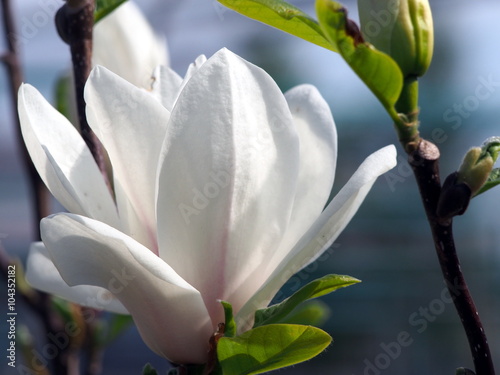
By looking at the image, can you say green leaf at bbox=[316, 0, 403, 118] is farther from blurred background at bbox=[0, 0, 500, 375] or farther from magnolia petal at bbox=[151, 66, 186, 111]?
blurred background at bbox=[0, 0, 500, 375]

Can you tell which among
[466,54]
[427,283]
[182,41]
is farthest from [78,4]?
[466,54]

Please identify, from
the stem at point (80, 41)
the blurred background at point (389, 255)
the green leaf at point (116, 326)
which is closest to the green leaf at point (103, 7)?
the stem at point (80, 41)

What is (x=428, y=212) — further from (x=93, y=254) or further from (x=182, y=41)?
(x=182, y=41)

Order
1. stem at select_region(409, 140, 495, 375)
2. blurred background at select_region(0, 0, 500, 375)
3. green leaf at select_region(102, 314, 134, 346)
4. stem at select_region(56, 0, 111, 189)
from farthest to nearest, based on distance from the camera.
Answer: blurred background at select_region(0, 0, 500, 375), green leaf at select_region(102, 314, 134, 346), stem at select_region(56, 0, 111, 189), stem at select_region(409, 140, 495, 375)

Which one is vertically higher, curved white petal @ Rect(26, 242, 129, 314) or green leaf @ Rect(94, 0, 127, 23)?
green leaf @ Rect(94, 0, 127, 23)

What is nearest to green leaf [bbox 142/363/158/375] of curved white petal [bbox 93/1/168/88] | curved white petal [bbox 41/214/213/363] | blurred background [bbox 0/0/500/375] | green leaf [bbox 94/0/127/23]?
curved white petal [bbox 41/214/213/363]

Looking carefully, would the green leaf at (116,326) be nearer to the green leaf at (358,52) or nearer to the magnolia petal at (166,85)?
the magnolia petal at (166,85)
